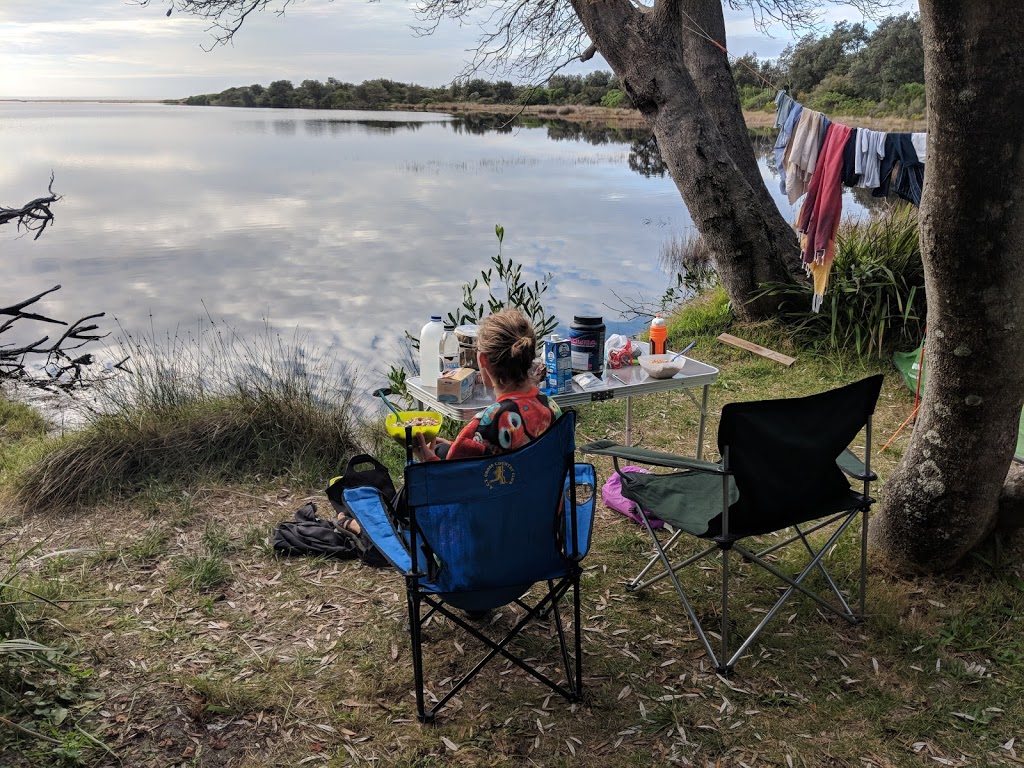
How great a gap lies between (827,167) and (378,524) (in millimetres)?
4393

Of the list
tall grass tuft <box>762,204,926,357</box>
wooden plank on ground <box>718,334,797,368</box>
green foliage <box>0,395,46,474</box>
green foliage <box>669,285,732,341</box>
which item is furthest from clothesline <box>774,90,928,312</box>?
green foliage <box>0,395,46,474</box>

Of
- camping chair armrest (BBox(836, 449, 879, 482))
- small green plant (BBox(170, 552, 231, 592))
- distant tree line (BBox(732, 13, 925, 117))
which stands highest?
distant tree line (BBox(732, 13, 925, 117))

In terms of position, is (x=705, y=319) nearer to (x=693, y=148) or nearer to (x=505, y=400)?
(x=693, y=148)

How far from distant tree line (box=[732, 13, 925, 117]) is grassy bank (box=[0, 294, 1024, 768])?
20.4 meters

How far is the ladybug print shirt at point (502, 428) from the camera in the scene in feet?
8.16

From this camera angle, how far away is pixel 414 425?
2.57 meters

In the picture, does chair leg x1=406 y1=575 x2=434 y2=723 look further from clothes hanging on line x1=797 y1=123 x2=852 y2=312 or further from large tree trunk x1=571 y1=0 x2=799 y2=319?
large tree trunk x1=571 y1=0 x2=799 y2=319

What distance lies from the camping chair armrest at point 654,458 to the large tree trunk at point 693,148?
415 centimetres

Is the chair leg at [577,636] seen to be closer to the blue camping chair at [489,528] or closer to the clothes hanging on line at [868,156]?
the blue camping chair at [489,528]

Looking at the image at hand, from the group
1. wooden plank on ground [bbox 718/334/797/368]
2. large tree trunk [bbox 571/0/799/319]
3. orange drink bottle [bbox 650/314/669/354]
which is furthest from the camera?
large tree trunk [bbox 571/0/799/319]

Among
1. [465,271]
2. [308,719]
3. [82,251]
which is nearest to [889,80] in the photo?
[465,271]

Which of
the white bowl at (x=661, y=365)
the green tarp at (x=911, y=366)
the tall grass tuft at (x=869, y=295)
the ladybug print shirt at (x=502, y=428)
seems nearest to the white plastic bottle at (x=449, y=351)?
the white bowl at (x=661, y=365)

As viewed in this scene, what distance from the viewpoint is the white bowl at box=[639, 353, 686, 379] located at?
3.70 m

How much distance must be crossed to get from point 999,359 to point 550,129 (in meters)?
37.3
